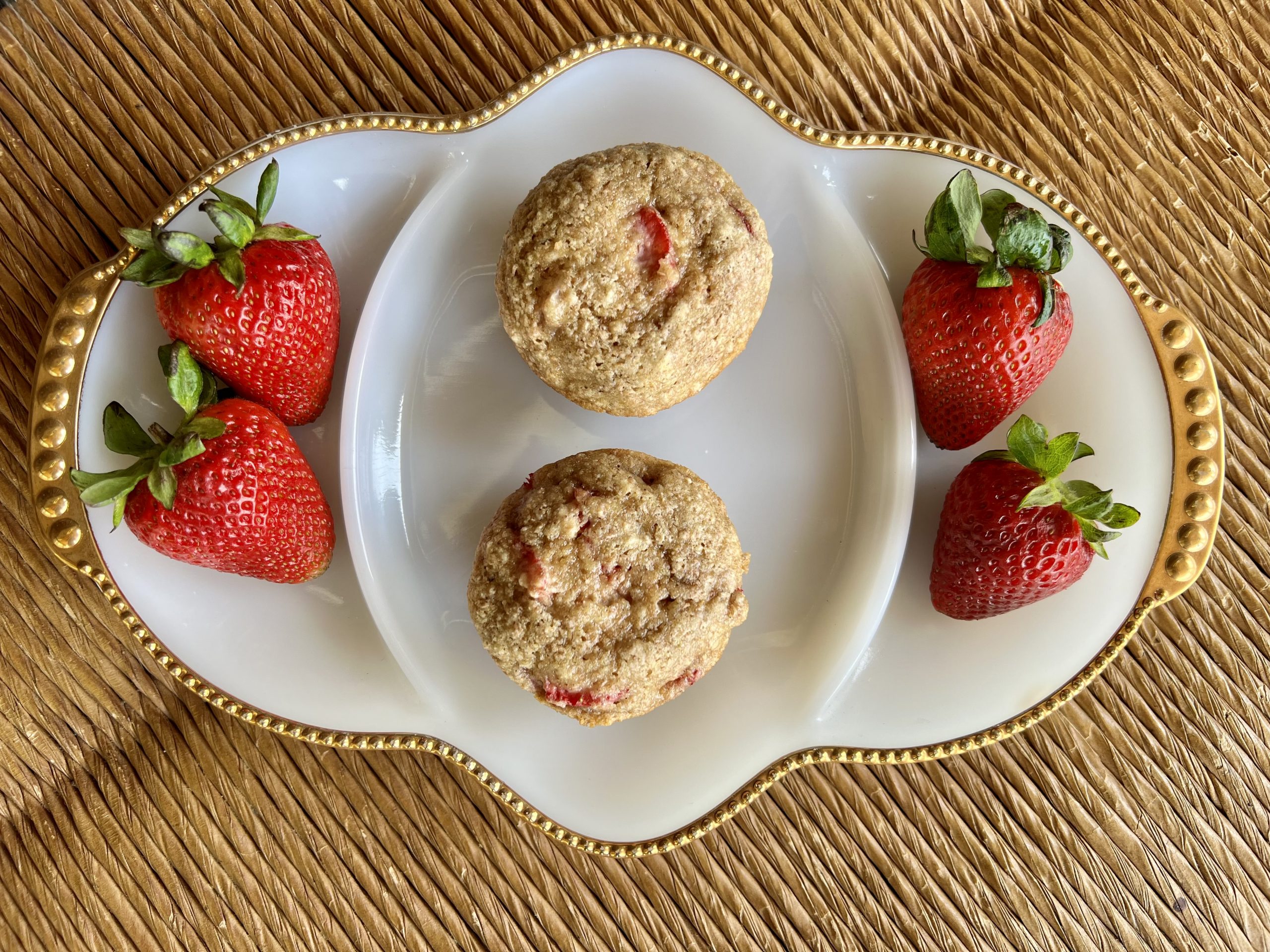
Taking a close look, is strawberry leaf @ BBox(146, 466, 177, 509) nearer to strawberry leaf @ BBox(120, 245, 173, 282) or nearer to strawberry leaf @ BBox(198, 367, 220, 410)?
strawberry leaf @ BBox(198, 367, 220, 410)

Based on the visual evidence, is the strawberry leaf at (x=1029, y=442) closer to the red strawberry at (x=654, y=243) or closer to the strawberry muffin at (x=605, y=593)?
the strawberry muffin at (x=605, y=593)

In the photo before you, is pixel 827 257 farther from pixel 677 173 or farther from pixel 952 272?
pixel 677 173

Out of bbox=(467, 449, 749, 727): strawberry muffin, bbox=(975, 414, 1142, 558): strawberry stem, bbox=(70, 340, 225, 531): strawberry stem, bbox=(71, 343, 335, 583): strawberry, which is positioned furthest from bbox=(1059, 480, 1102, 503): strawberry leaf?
bbox=(70, 340, 225, 531): strawberry stem

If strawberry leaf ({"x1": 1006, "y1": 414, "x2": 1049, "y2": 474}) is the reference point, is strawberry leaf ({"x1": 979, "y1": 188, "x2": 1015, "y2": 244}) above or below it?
above

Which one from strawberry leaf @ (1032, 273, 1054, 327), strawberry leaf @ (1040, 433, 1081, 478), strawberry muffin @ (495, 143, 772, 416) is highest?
strawberry muffin @ (495, 143, 772, 416)

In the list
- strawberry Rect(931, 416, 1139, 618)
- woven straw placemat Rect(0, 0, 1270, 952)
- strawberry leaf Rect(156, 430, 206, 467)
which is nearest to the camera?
strawberry leaf Rect(156, 430, 206, 467)

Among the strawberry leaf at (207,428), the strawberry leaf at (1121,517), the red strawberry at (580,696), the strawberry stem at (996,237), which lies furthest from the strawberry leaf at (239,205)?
the strawberry leaf at (1121,517)

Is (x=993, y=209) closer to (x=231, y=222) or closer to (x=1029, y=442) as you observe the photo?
(x=1029, y=442)

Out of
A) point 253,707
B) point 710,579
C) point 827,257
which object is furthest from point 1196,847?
point 253,707
